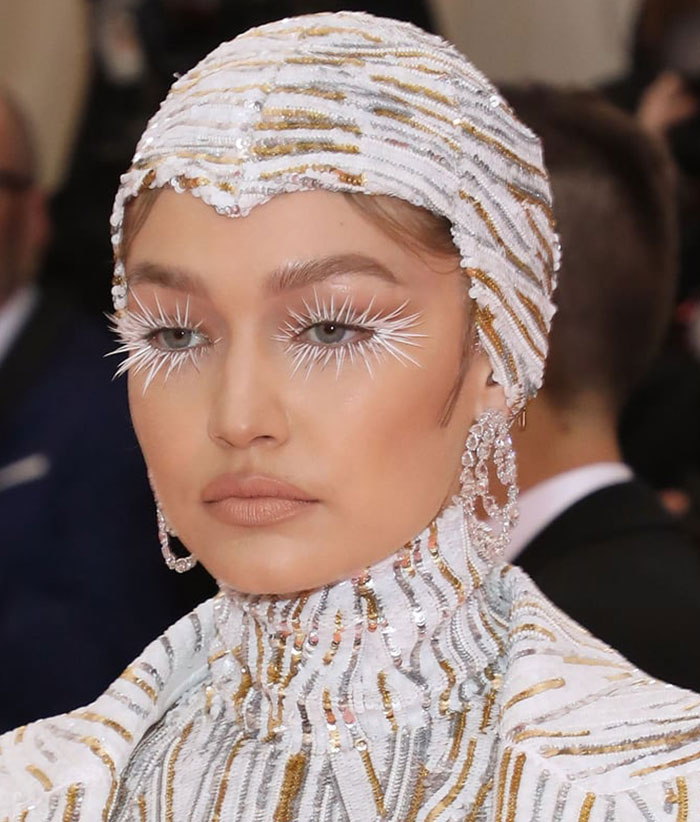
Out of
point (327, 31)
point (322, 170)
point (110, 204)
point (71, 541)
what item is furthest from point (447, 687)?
point (110, 204)

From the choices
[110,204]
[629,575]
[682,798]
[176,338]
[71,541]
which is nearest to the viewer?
[682,798]

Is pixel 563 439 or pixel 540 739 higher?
pixel 563 439

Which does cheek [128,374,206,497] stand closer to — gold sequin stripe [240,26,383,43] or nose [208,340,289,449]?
nose [208,340,289,449]

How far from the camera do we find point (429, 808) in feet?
4.18

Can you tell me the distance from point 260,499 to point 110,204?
6.81ft

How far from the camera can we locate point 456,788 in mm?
1291

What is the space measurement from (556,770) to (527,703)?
64mm

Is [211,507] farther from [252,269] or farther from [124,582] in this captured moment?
[124,582]

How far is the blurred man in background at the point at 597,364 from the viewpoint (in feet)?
6.38

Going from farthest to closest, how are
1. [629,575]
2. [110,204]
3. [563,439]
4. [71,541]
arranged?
[110,204], [71,541], [563,439], [629,575]

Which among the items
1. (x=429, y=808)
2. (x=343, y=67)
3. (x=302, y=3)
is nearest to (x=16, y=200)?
(x=302, y=3)

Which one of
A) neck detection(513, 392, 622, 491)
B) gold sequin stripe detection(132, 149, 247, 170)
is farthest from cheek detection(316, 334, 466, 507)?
neck detection(513, 392, 622, 491)

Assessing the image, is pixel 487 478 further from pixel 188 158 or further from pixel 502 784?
pixel 188 158

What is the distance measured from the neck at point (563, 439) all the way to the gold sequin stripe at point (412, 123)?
81cm
